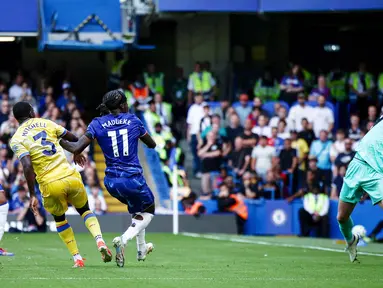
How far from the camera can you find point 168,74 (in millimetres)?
31812

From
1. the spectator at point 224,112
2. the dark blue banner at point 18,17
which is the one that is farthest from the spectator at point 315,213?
the dark blue banner at point 18,17

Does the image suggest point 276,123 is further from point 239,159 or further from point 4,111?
point 4,111

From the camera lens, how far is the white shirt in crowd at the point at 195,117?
26656mm

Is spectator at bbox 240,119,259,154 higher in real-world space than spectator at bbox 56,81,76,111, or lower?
lower

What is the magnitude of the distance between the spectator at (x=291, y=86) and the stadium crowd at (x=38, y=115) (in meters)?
5.24

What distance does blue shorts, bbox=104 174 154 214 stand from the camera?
44.2 ft

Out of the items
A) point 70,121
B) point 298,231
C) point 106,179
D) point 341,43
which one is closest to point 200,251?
point 106,179

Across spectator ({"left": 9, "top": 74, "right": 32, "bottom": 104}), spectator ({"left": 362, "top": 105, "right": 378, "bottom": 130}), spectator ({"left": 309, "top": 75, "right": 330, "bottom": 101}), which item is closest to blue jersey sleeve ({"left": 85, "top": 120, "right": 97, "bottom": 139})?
spectator ({"left": 362, "top": 105, "right": 378, "bottom": 130})

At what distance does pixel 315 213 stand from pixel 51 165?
1123cm

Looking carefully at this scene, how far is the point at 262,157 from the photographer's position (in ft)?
83.0

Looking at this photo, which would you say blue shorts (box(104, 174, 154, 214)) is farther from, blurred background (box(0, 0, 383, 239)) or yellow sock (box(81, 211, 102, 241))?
blurred background (box(0, 0, 383, 239))

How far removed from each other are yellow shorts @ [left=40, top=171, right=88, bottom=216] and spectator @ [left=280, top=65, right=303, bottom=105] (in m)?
15.0

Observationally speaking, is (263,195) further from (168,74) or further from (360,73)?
(168,74)

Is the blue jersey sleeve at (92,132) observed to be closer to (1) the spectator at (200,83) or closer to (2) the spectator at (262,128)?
(2) the spectator at (262,128)
